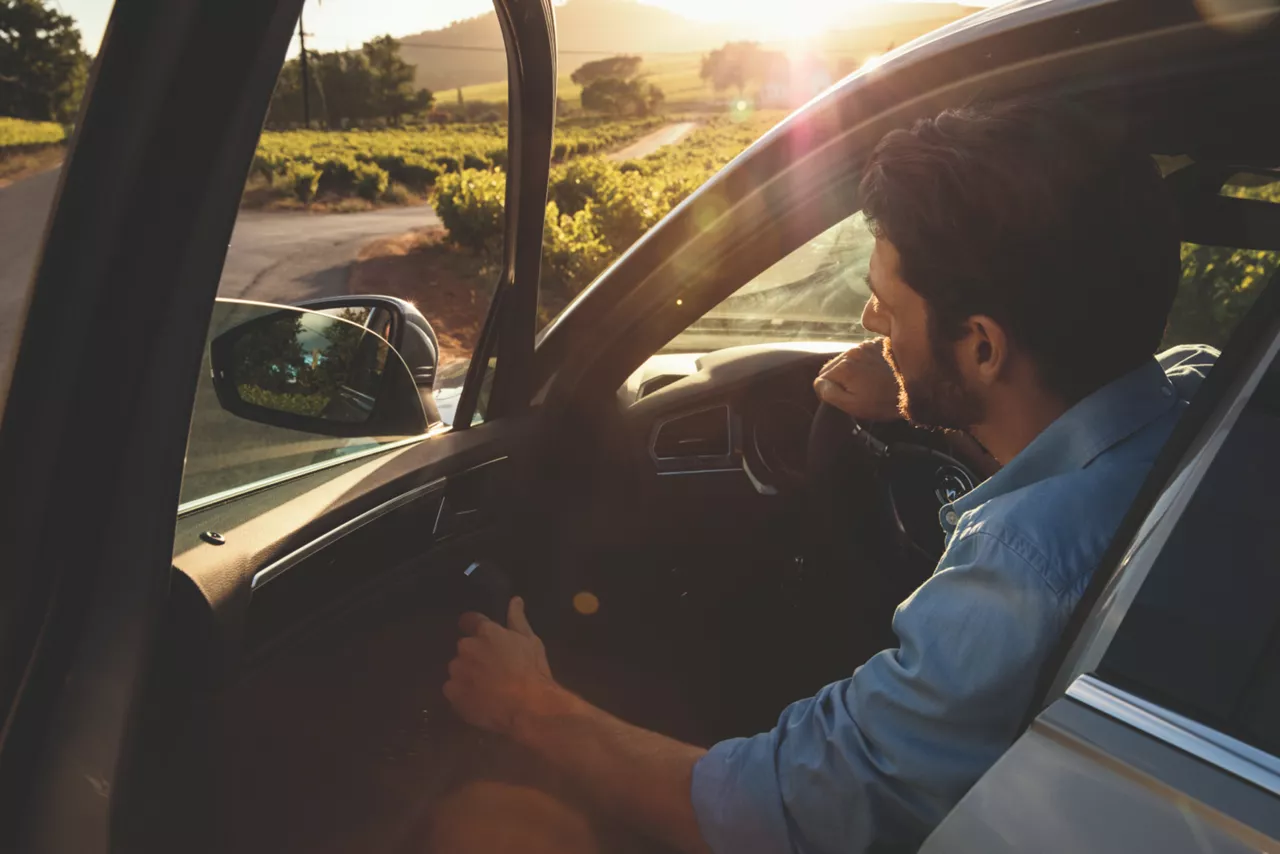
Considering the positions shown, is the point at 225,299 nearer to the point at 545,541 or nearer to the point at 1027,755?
the point at 545,541

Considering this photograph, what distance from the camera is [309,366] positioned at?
1.79 meters

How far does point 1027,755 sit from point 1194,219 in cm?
144

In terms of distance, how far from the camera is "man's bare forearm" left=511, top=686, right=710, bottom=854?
1.40 m

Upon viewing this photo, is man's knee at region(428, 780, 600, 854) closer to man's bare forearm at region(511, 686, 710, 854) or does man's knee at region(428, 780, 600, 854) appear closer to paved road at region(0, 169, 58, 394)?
man's bare forearm at region(511, 686, 710, 854)

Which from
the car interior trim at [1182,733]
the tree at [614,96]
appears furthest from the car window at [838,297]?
the tree at [614,96]

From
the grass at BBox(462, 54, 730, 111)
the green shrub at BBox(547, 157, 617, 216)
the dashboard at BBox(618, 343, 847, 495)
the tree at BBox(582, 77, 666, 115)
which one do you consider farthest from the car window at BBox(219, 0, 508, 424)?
the tree at BBox(582, 77, 666, 115)

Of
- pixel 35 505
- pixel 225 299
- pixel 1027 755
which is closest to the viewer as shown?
pixel 1027 755

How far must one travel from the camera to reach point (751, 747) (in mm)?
1350

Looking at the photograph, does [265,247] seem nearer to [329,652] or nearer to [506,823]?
[329,652]

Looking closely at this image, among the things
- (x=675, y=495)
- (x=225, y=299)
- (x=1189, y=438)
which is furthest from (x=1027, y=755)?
(x=675, y=495)

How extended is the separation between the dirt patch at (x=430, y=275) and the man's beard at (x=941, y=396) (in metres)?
1.35

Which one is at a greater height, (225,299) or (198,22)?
(198,22)

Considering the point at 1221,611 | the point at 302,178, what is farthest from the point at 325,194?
the point at 1221,611

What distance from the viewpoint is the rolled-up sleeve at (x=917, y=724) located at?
1195 millimetres
